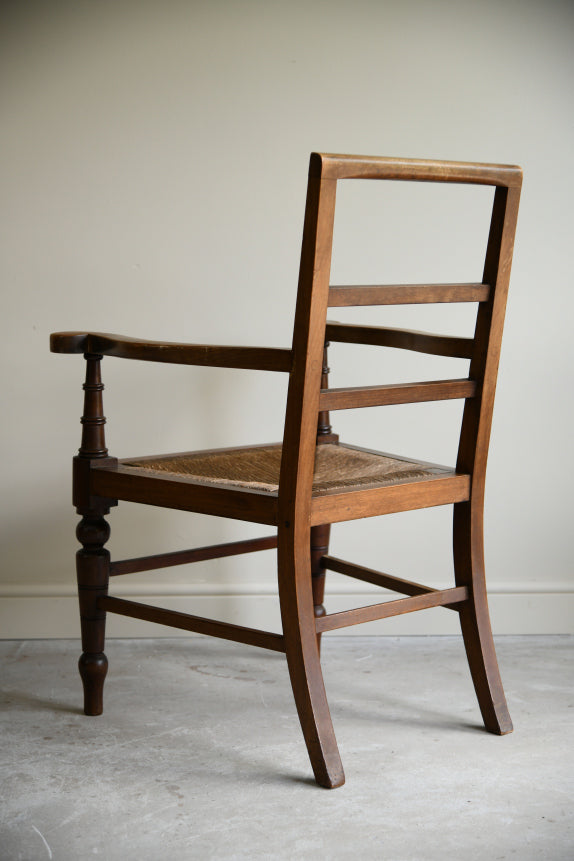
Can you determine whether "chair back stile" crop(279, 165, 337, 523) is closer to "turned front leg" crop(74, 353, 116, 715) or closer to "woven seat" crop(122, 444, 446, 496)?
"woven seat" crop(122, 444, 446, 496)

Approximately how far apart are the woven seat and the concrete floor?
49 centimetres

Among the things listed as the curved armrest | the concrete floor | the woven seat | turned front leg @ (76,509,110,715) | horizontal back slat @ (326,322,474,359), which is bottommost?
the concrete floor

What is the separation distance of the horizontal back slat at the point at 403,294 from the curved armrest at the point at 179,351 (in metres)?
0.12

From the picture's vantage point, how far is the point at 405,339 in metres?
1.80

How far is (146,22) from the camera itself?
2186 mm

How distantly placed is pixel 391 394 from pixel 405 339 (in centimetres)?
21

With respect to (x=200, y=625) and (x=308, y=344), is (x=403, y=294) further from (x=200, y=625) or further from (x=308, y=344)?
(x=200, y=625)

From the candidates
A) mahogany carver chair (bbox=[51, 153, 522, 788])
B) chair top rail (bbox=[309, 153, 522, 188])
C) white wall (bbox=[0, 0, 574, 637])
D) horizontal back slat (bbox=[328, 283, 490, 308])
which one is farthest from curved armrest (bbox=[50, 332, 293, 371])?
white wall (bbox=[0, 0, 574, 637])

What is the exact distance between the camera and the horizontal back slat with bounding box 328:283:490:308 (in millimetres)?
1512

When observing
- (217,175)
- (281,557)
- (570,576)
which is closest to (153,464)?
(281,557)

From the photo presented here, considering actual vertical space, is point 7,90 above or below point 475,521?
above

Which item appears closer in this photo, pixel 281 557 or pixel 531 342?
pixel 281 557

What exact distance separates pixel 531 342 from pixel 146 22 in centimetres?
115

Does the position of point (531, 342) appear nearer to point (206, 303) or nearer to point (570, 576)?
point (570, 576)
